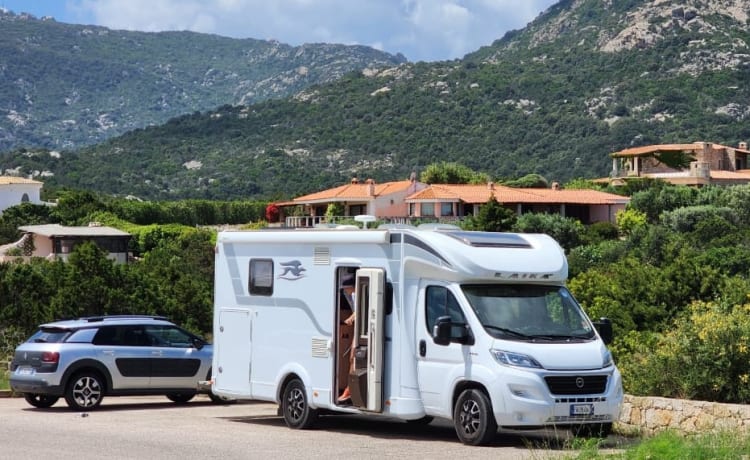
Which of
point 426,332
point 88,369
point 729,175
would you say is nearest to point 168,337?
point 88,369

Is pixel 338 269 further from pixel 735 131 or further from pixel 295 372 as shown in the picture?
pixel 735 131

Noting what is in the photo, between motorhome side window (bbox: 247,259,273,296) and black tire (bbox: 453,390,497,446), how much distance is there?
378cm

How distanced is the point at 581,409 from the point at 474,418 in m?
1.23

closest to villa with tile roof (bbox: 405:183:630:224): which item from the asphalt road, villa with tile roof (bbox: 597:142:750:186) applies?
villa with tile roof (bbox: 597:142:750:186)

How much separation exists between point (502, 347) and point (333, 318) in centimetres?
276

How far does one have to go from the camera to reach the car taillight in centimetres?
1945

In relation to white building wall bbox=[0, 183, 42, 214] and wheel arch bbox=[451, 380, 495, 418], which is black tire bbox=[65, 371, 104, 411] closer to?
wheel arch bbox=[451, 380, 495, 418]

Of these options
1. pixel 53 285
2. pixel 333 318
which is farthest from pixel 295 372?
pixel 53 285

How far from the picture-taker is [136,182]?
197m

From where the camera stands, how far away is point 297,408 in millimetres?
16609

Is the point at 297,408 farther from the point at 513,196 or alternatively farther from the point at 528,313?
the point at 513,196

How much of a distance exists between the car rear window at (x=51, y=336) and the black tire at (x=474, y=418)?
8.03 m

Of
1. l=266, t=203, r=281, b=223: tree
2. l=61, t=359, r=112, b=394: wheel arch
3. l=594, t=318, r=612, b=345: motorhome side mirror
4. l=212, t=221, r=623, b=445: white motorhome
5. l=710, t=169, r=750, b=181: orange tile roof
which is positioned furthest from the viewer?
l=710, t=169, r=750, b=181: orange tile roof

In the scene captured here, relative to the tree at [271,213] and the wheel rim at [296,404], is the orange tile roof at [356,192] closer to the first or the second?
the tree at [271,213]
